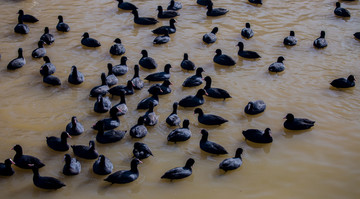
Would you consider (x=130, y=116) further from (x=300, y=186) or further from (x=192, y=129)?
(x=300, y=186)

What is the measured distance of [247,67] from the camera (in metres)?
14.0

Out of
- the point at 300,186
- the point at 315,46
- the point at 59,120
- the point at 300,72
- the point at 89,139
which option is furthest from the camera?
the point at 315,46

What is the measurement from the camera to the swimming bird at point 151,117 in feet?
35.3

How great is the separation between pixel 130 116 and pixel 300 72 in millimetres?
5892

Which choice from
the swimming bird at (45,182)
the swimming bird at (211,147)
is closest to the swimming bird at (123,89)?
the swimming bird at (211,147)

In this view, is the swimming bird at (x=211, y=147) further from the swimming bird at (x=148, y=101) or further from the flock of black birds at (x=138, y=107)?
the swimming bird at (x=148, y=101)

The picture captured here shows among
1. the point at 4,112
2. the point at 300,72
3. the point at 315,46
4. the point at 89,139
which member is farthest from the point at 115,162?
the point at 315,46

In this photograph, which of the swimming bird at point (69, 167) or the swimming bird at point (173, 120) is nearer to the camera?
the swimming bird at point (69, 167)

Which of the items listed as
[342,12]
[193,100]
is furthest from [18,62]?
[342,12]

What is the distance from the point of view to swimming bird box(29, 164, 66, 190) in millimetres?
8781

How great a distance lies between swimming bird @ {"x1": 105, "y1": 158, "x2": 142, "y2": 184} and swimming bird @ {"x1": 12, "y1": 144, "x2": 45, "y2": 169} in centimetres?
170

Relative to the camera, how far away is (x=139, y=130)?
10344mm

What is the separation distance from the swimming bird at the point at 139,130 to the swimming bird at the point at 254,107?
2879 mm

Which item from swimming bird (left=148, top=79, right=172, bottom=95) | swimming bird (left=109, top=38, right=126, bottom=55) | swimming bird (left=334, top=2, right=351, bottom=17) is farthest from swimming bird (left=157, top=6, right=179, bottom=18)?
swimming bird (left=334, top=2, right=351, bottom=17)
